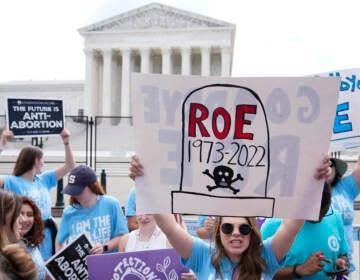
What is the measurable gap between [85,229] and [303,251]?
5.78 ft

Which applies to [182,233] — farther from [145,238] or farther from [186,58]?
[186,58]

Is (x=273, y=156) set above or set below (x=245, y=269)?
above

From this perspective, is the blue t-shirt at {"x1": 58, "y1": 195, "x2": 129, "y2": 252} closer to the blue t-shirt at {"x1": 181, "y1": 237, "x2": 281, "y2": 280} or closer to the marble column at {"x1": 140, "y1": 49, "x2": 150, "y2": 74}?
the blue t-shirt at {"x1": 181, "y1": 237, "x2": 281, "y2": 280}

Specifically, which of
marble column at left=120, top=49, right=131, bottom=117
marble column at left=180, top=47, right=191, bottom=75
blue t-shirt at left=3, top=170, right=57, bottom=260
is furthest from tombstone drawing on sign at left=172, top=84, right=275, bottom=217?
marble column at left=180, top=47, right=191, bottom=75

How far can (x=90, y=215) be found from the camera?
3535mm

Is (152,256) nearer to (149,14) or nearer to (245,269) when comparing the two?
(245,269)

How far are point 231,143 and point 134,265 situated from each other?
1.12m

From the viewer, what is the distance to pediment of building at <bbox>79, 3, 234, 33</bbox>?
45.4m

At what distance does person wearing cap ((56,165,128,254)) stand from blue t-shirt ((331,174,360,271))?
1.79 meters

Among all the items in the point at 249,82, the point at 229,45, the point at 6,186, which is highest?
the point at 229,45

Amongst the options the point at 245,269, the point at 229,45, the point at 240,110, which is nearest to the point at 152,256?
the point at 245,269

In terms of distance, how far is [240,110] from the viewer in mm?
2127

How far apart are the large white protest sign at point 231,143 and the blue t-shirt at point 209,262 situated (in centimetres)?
23

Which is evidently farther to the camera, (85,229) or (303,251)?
(85,229)
